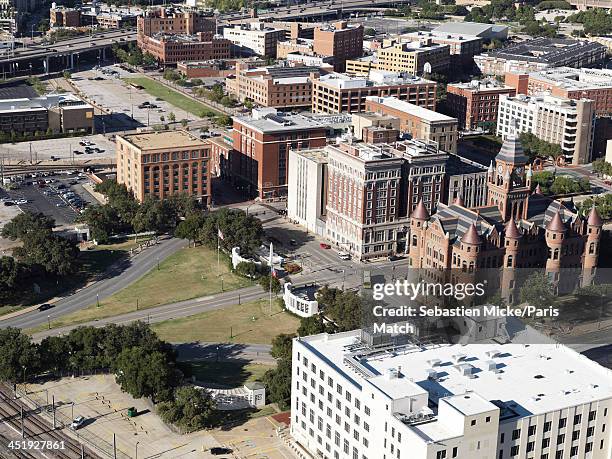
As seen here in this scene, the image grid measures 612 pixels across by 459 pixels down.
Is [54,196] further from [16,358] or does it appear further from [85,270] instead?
[16,358]

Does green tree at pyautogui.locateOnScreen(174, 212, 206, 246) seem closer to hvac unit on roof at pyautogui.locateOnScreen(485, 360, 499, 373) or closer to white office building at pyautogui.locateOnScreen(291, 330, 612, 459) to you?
white office building at pyautogui.locateOnScreen(291, 330, 612, 459)

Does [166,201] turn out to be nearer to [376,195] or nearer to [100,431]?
[376,195]

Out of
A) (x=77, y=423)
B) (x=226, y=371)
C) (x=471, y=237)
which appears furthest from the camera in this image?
(x=471, y=237)

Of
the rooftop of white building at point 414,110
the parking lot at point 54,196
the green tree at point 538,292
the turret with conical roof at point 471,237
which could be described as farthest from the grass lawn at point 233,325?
the rooftop of white building at point 414,110

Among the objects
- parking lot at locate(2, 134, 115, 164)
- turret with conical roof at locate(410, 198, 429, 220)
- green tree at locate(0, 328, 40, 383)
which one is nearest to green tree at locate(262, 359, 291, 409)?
green tree at locate(0, 328, 40, 383)

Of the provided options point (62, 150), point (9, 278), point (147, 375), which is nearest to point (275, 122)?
point (62, 150)

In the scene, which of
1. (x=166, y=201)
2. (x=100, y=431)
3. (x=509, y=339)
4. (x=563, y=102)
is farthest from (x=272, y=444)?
(x=563, y=102)

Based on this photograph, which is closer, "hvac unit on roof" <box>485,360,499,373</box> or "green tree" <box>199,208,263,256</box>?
"hvac unit on roof" <box>485,360,499,373</box>
